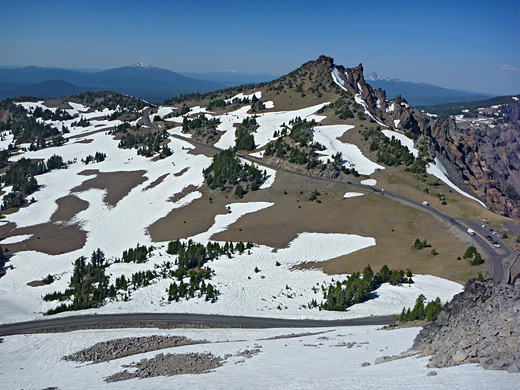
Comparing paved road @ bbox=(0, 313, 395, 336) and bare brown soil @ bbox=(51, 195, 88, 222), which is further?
bare brown soil @ bbox=(51, 195, 88, 222)

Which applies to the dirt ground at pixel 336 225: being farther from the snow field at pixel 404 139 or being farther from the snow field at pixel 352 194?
the snow field at pixel 404 139

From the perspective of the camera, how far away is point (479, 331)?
567 inches

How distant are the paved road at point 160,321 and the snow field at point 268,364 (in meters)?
2.07

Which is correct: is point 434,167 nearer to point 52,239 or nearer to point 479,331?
point 479,331

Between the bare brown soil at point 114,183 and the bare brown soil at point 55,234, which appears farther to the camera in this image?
the bare brown soil at point 114,183

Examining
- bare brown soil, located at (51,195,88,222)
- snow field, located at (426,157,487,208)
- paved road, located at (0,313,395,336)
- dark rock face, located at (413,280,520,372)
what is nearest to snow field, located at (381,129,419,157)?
snow field, located at (426,157,487,208)

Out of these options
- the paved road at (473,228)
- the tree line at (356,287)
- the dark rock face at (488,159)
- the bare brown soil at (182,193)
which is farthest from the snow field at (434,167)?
the bare brown soil at (182,193)

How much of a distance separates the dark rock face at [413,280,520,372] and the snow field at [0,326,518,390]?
0.66 meters

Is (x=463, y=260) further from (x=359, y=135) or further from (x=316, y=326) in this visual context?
(x=359, y=135)

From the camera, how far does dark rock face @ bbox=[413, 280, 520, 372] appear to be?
41.1ft

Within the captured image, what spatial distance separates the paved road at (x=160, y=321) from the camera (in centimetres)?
3158

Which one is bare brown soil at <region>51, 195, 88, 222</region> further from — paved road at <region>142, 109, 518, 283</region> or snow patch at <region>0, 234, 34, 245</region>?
paved road at <region>142, 109, 518, 283</region>

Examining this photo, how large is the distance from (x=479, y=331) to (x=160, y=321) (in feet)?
85.9

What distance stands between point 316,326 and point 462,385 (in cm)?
2037
